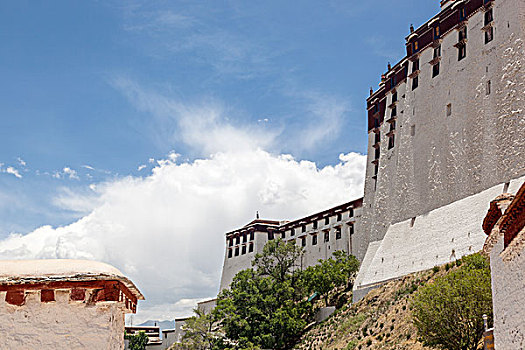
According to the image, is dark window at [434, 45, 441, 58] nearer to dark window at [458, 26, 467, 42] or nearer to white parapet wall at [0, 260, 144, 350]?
dark window at [458, 26, 467, 42]

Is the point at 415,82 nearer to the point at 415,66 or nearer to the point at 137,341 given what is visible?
the point at 415,66

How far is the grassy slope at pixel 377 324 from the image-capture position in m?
26.9

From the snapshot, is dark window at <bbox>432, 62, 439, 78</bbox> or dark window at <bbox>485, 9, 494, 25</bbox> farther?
dark window at <bbox>432, 62, 439, 78</bbox>

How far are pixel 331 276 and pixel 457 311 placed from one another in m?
21.7

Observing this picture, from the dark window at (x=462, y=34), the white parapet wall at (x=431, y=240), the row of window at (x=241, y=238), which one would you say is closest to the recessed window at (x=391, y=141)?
the white parapet wall at (x=431, y=240)

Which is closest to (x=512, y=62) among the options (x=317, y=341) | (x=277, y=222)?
(x=317, y=341)

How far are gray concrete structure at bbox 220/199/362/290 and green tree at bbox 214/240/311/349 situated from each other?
19.1ft

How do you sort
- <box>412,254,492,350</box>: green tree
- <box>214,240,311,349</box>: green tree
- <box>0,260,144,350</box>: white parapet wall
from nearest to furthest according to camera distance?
<box>0,260,144,350</box>: white parapet wall, <box>412,254,492,350</box>: green tree, <box>214,240,311,349</box>: green tree

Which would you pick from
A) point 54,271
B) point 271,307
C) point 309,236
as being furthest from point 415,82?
point 54,271

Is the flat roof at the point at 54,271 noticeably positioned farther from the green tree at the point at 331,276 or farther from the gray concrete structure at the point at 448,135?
the green tree at the point at 331,276

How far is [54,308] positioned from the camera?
5.01 meters

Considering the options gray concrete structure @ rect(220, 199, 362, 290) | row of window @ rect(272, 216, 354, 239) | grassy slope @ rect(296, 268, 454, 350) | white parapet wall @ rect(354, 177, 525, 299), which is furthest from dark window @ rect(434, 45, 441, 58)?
row of window @ rect(272, 216, 354, 239)

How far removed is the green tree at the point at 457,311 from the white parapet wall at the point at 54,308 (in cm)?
1709

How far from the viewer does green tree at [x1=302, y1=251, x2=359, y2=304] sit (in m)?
41.6
